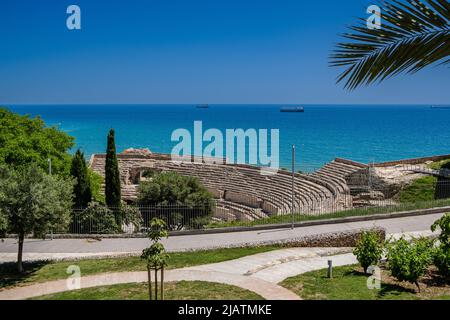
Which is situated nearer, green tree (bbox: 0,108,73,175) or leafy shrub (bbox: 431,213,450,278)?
leafy shrub (bbox: 431,213,450,278)

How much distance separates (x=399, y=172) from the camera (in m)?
40.6

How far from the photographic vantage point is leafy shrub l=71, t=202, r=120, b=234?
73.0 feet

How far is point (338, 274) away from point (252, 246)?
188 inches

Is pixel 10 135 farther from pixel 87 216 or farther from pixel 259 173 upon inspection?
pixel 259 173

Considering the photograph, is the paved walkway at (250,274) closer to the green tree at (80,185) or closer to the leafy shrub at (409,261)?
the leafy shrub at (409,261)

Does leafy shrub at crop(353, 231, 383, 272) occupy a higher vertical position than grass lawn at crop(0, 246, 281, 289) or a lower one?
higher

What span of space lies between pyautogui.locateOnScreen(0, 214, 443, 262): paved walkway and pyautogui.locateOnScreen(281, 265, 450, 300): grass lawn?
4.82 m

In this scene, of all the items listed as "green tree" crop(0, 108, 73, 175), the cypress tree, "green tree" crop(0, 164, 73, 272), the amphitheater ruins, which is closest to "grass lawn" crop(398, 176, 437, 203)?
the amphitheater ruins

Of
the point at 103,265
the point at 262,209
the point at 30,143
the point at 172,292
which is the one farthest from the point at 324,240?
the point at 30,143

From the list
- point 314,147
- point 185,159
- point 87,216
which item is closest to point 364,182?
point 185,159

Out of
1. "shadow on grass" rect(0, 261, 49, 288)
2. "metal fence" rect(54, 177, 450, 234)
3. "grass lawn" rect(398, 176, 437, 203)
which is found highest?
"grass lawn" rect(398, 176, 437, 203)

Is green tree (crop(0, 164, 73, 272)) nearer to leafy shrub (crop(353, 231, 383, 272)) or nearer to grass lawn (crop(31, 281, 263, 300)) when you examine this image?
grass lawn (crop(31, 281, 263, 300))

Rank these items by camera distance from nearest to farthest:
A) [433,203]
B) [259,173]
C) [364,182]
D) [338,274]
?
[338,274]
[433,203]
[364,182]
[259,173]

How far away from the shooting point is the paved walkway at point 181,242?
1872cm
